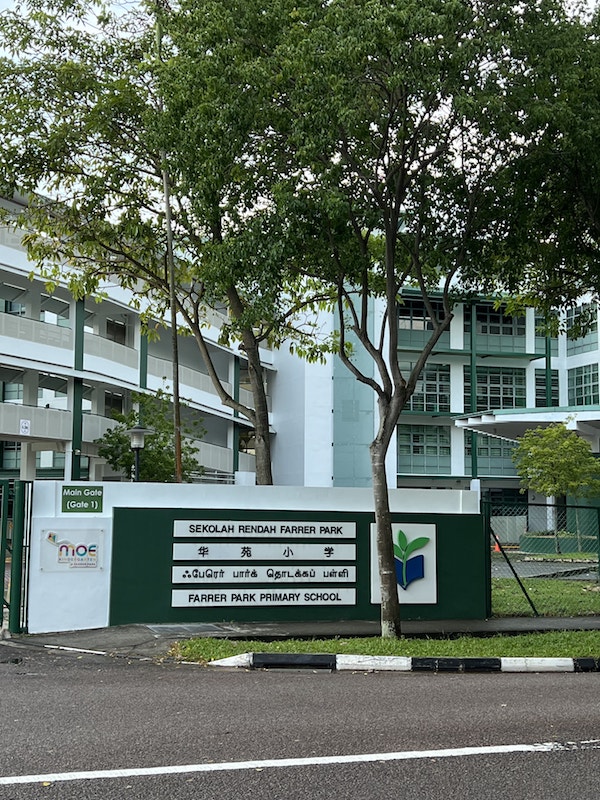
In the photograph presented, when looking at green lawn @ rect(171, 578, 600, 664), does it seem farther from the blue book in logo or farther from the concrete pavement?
the blue book in logo

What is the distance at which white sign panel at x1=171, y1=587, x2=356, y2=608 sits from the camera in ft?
44.2

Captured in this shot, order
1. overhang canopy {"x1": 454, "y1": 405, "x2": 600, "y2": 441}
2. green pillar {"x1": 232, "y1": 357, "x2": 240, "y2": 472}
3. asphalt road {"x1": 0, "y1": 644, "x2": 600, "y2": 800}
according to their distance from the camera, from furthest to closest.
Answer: green pillar {"x1": 232, "y1": 357, "x2": 240, "y2": 472}
overhang canopy {"x1": 454, "y1": 405, "x2": 600, "y2": 441}
asphalt road {"x1": 0, "y1": 644, "x2": 600, "y2": 800}

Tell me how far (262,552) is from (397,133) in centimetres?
609

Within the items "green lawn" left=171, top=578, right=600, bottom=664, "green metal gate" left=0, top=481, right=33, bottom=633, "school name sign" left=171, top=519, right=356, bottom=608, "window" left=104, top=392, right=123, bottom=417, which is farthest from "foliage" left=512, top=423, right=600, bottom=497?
"green metal gate" left=0, top=481, right=33, bottom=633

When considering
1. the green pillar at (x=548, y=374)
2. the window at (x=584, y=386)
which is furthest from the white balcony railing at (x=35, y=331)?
the window at (x=584, y=386)

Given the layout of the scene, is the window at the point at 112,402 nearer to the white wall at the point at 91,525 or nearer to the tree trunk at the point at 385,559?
the white wall at the point at 91,525

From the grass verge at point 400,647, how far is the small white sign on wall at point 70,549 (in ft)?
7.23

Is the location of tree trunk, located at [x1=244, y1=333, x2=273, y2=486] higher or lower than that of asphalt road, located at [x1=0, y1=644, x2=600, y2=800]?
higher

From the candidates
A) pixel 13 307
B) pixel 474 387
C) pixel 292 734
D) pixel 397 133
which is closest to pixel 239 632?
pixel 292 734

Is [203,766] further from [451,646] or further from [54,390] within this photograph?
[54,390]

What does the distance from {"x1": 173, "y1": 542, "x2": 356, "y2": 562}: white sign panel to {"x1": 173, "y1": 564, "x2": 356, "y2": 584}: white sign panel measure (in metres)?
0.13

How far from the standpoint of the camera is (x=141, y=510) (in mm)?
13500

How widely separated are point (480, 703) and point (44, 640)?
6.24m

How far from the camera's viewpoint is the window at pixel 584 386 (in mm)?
55719
